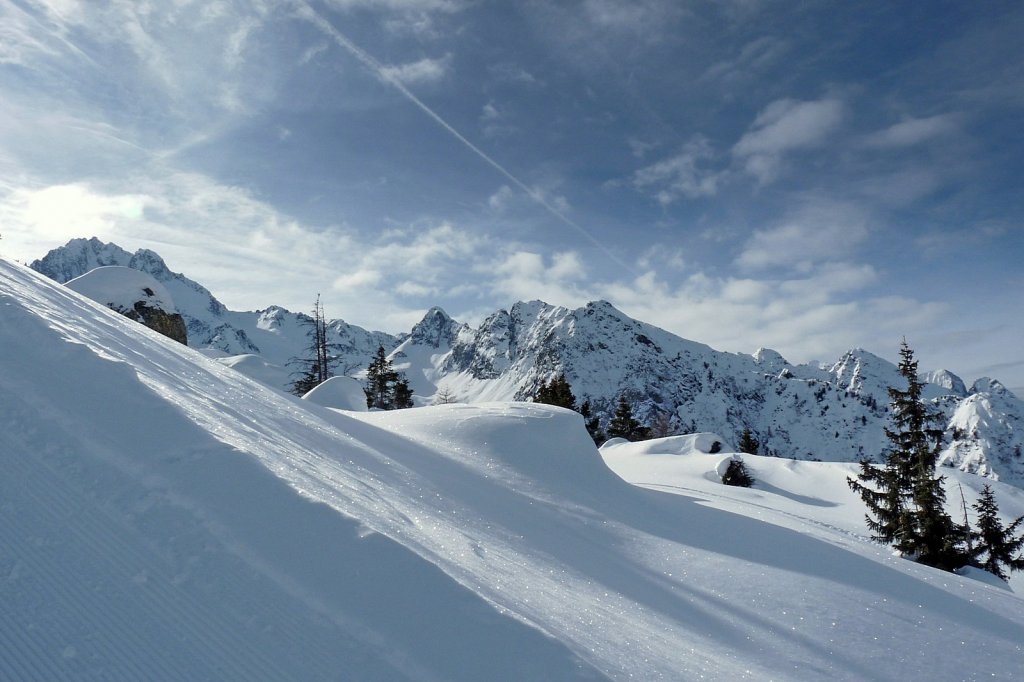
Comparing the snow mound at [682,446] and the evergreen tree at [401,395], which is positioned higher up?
the snow mound at [682,446]

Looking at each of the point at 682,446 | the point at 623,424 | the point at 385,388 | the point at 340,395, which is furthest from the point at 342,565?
the point at 623,424

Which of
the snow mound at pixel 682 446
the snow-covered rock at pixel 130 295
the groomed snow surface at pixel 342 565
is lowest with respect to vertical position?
the groomed snow surface at pixel 342 565

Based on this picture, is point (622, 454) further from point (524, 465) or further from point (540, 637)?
point (540, 637)

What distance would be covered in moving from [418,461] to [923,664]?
7427mm

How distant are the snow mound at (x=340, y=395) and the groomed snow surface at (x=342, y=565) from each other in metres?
12.7

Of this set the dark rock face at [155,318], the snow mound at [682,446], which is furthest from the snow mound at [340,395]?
the snow mound at [682,446]

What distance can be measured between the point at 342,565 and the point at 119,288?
29642mm

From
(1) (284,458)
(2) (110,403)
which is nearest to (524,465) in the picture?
(1) (284,458)

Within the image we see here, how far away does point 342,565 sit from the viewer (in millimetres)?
3840

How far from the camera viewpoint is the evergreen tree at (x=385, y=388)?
4441 cm

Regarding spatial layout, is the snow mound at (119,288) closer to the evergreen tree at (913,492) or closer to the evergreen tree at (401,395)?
the evergreen tree at (401,395)

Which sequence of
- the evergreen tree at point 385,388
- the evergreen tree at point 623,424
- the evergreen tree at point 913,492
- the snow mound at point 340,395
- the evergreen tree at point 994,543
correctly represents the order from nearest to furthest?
the evergreen tree at point 913,492 → the evergreen tree at point 994,543 → the snow mound at point 340,395 → the evergreen tree at point 385,388 → the evergreen tree at point 623,424

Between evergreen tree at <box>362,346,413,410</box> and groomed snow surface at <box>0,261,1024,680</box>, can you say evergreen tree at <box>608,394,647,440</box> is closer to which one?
evergreen tree at <box>362,346,413,410</box>

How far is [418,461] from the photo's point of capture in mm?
9422
